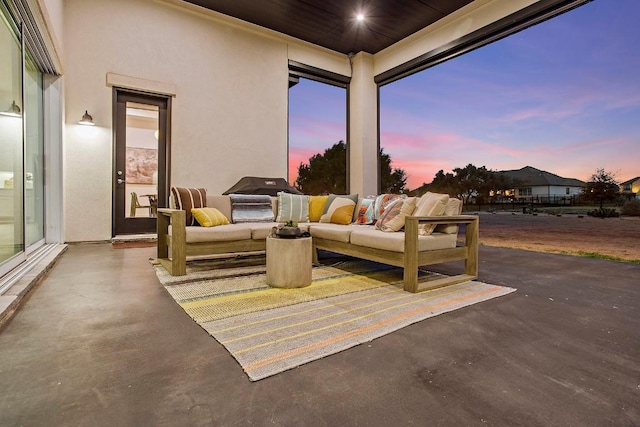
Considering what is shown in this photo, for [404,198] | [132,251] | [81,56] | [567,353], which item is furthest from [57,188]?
[567,353]

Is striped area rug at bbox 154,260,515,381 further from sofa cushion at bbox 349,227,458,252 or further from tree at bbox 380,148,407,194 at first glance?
tree at bbox 380,148,407,194

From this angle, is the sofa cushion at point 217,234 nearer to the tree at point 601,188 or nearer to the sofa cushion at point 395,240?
the sofa cushion at point 395,240

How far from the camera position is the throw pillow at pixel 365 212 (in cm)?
374

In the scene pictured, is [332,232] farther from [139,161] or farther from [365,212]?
[139,161]

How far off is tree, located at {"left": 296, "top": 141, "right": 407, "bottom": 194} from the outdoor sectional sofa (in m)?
3.88

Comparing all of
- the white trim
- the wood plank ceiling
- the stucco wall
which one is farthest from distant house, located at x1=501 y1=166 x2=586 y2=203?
the white trim

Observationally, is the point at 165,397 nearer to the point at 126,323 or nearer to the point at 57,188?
the point at 126,323

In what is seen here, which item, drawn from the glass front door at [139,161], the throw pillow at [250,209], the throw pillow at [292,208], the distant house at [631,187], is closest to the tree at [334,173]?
the glass front door at [139,161]

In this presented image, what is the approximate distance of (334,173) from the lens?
7531mm

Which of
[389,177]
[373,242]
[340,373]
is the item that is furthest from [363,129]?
[340,373]

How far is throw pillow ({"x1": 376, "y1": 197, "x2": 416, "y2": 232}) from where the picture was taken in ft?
9.81

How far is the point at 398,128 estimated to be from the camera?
7066 mm

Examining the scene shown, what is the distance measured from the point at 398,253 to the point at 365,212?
1.24 metres

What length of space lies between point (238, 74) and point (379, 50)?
2.91 metres
